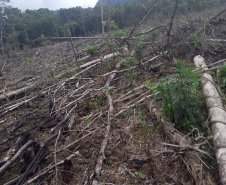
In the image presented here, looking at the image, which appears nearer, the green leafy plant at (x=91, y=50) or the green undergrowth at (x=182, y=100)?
the green undergrowth at (x=182, y=100)

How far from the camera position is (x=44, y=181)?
2.10 metres

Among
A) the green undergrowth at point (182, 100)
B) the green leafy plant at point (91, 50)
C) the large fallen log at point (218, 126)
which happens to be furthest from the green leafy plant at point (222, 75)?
the green leafy plant at point (91, 50)

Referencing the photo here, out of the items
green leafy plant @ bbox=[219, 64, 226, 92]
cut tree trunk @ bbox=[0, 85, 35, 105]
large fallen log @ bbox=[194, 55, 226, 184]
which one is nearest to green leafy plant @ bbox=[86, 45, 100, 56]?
cut tree trunk @ bbox=[0, 85, 35, 105]

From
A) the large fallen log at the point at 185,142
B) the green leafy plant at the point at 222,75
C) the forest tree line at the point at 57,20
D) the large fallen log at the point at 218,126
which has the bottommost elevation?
the large fallen log at the point at 185,142

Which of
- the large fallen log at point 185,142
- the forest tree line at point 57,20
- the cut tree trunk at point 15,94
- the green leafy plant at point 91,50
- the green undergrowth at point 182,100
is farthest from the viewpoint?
the forest tree line at point 57,20

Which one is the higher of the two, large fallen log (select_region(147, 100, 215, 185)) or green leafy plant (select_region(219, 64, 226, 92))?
green leafy plant (select_region(219, 64, 226, 92))

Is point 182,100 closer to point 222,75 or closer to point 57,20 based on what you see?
point 222,75

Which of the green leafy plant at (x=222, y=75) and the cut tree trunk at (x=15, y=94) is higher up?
the green leafy plant at (x=222, y=75)

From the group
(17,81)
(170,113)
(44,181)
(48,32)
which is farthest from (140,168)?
(48,32)

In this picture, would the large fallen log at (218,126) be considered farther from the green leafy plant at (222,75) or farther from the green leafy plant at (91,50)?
the green leafy plant at (91,50)

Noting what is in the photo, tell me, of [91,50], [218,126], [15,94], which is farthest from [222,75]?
[15,94]

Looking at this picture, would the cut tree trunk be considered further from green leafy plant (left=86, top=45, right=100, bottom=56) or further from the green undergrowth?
the green undergrowth

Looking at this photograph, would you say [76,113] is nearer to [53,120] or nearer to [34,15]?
[53,120]

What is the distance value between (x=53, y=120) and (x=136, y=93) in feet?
5.70
